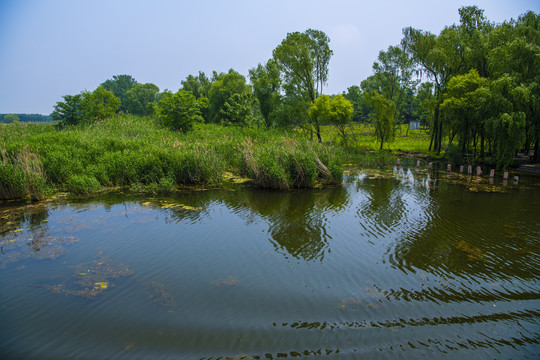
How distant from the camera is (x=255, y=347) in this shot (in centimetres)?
469

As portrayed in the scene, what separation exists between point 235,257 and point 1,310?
4491mm

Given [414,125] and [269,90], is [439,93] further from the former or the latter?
[414,125]

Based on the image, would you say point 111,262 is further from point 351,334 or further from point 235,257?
point 351,334

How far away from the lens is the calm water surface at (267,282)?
15.6 ft

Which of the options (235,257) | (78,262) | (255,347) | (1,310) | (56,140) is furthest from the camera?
(56,140)

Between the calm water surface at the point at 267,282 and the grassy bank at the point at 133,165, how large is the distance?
1651 millimetres

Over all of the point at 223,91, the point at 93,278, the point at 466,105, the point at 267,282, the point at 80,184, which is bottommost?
the point at 267,282

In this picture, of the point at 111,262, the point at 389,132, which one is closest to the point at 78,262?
the point at 111,262

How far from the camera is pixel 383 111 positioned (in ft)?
97.6

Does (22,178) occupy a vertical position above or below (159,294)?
above

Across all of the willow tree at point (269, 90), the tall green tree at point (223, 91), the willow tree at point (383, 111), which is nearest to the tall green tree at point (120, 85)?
the tall green tree at point (223, 91)

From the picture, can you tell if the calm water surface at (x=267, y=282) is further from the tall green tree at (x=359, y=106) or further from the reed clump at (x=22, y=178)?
the tall green tree at (x=359, y=106)

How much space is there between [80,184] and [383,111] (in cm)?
2601

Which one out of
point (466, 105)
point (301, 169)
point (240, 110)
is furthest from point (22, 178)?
point (466, 105)
